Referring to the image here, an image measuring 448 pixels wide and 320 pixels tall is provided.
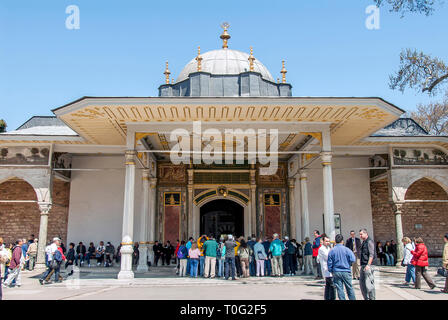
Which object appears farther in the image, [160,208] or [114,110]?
[160,208]

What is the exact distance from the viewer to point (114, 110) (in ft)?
32.8

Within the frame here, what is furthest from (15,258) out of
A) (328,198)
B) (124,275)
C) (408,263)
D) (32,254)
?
(408,263)

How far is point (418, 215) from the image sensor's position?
15820 mm

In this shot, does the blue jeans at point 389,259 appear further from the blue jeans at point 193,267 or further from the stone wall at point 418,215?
the blue jeans at point 193,267

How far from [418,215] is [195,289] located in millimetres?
11260

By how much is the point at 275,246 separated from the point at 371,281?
4.64 m

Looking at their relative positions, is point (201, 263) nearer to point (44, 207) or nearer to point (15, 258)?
point (15, 258)

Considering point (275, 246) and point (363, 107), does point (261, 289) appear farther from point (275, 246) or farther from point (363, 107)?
point (363, 107)

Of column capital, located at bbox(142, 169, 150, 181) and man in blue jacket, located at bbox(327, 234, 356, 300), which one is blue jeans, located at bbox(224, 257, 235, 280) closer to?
man in blue jacket, located at bbox(327, 234, 356, 300)

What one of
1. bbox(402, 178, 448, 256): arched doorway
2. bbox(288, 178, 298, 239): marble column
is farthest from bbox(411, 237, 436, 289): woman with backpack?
bbox(402, 178, 448, 256): arched doorway

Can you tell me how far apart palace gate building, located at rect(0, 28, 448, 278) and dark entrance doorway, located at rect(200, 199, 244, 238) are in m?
0.04

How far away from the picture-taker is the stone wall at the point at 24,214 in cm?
1517

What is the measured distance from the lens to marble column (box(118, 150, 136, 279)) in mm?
9805
